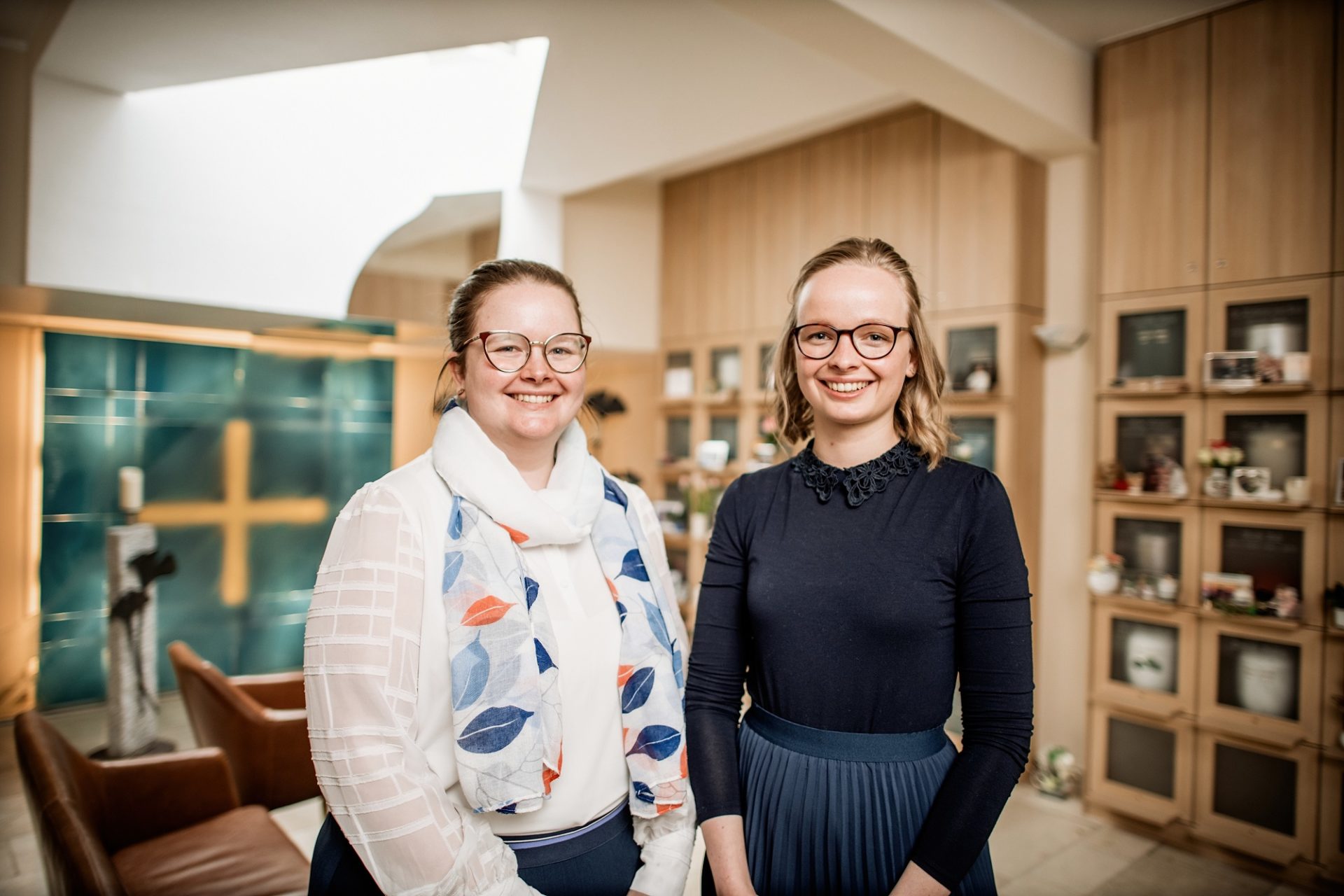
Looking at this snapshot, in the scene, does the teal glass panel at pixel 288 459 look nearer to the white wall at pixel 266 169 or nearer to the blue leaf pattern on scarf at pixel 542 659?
the white wall at pixel 266 169

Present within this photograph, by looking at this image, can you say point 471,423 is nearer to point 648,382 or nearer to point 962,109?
point 962,109

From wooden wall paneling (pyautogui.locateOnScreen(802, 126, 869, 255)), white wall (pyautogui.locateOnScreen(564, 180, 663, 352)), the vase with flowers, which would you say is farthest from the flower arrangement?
white wall (pyautogui.locateOnScreen(564, 180, 663, 352))

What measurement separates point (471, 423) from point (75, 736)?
4317mm

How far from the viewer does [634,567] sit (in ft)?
4.34

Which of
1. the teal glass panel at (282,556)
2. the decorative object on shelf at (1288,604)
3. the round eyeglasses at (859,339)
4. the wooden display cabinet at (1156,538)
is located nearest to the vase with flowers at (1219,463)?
the wooden display cabinet at (1156,538)

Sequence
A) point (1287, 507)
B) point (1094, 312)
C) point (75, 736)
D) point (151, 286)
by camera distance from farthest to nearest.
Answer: point (75, 736)
point (1094, 312)
point (151, 286)
point (1287, 507)

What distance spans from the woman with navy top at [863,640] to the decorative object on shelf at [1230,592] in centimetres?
225

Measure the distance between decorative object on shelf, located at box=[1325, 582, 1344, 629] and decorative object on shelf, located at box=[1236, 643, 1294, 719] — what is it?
20 centimetres

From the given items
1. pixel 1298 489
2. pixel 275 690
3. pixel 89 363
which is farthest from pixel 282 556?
pixel 1298 489

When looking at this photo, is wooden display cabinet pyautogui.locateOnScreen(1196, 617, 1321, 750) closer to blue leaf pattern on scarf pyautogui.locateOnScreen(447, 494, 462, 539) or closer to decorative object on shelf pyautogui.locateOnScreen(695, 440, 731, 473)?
decorative object on shelf pyautogui.locateOnScreen(695, 440, 731, 473)

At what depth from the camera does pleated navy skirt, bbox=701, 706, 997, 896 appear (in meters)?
1.15

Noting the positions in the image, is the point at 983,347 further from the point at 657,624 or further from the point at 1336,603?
the point at 657,624

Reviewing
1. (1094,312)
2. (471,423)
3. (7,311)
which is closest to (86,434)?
(7,311)

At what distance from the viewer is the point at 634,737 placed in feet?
4.03
